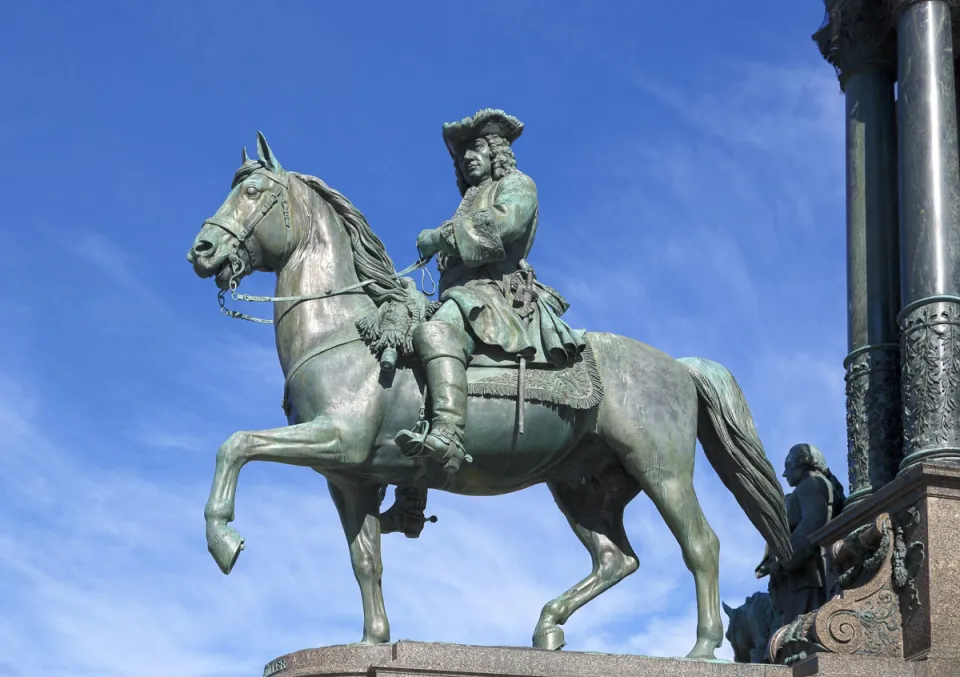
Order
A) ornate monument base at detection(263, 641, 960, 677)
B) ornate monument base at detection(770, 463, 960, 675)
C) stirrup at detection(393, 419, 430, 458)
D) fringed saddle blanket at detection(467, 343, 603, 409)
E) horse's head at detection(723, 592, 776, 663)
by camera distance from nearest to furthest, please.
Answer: ornate monument base at detection(263, 641, 960, 677)
stirrup at detection(393, 419, 430, 458)
fringed saddle blanket at detection(467, 343, 603, 409)
ornate monument base at detection(770, 463, 960, 675)
horse's head at detection(723, 592, 776, 663)

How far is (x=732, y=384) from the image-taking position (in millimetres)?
15648

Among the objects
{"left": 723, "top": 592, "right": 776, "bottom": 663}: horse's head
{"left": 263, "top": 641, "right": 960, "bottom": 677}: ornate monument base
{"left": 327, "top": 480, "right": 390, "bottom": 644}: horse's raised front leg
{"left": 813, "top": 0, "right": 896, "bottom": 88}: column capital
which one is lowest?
{"left": 263, "top": 641, "right": 960, "bottom": 677}: ornate monument base

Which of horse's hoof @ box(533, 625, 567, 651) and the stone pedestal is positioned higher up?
the stone pedestal

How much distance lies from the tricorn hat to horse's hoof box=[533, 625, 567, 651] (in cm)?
412

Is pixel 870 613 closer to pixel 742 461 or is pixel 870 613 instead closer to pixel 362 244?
pixel 742 461

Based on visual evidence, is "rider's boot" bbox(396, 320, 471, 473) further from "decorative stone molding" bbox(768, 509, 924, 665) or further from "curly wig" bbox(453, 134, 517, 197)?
"decorative stone molding" bbox(768, 509, 924, 665)

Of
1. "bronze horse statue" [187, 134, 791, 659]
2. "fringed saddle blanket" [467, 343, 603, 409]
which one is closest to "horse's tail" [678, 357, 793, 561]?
"bronze horse statue" [187, 134, 791, 659]

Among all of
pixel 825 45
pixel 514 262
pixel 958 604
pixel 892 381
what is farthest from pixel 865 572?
pixel 825 45

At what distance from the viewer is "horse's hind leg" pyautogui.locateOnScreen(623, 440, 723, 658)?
14609 millimetres

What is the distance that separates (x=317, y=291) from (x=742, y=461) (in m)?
3.77

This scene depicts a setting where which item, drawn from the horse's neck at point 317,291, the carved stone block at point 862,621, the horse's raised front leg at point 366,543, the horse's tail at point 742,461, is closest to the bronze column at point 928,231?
the carved stone block at point 862,621

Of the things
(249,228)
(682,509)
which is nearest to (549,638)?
(682,509)

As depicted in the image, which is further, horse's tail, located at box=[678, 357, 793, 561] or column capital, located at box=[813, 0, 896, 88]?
column capital, located at box=[813, 0, 896, 88]

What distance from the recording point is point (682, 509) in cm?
1468
